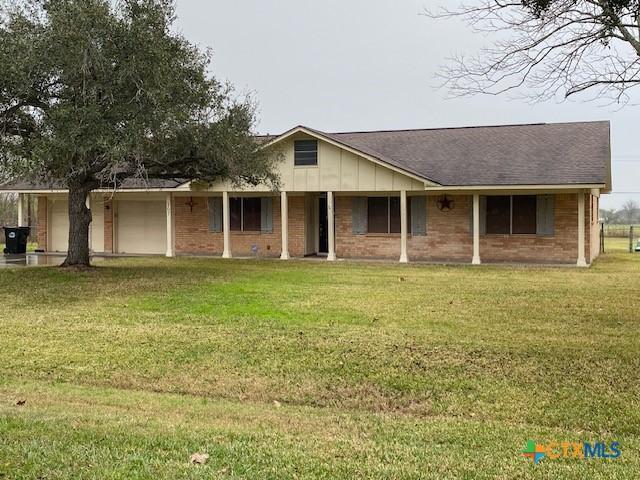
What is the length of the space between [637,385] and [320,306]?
571 cm

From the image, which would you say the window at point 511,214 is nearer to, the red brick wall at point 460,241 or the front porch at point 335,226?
the front porch at point 335,226

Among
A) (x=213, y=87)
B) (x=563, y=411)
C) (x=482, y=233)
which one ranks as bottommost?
(x=563, y=411)

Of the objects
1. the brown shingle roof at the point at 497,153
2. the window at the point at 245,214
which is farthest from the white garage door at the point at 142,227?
the window at the point at 245,214

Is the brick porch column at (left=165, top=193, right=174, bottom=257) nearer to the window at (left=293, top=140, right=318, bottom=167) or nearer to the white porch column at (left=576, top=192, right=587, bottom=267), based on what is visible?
the window at (left=293, top=140, right=318, bottom=167)

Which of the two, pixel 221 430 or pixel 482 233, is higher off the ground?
pixel 482 233

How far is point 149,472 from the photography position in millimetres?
3666

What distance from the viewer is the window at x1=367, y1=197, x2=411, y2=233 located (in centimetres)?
2088

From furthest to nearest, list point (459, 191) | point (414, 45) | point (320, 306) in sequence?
point (459, 191)
point (414, 45)
point (320, 306)

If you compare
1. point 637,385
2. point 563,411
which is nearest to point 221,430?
point 563,411

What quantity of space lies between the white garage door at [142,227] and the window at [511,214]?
12.0m

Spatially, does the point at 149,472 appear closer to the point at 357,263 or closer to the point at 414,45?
the point at 414,45

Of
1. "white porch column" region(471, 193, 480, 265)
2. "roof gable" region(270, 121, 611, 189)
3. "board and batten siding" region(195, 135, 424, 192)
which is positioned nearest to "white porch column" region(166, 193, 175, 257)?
"board and batten siding" region(195, 135, 424, 192)

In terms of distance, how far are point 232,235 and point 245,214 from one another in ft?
2.94

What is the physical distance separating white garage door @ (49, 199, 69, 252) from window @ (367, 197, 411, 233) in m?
12.3
